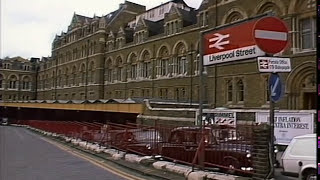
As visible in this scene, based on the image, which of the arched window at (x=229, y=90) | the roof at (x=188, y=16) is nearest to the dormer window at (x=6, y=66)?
the roof at (x=188, y=16)

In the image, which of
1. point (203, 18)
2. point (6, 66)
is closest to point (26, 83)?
point (6, 66)

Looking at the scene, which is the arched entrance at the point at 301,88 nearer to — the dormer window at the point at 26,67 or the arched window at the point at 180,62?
the arched window at the point at 180,62

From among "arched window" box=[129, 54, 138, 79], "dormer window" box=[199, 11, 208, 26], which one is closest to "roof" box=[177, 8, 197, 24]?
"dormer window" box=[199, 11, 208, 26]

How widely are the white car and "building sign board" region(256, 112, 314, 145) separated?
20.1 ft

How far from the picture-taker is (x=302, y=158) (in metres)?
11.0

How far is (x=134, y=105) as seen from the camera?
1577 inches

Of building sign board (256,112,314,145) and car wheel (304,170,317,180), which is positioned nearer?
car wheel (304,170,317,180)

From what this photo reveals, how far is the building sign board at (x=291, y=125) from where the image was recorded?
1720 centimetres

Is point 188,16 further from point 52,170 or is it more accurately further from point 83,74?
point 52,170

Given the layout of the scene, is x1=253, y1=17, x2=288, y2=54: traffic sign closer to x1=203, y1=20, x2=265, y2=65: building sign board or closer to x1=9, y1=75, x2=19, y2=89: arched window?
x1=203, y1=20, x2=265, y2=65: building sign board

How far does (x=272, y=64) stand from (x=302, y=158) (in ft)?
13.0

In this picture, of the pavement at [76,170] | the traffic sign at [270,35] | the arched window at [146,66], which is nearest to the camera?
the traffic sign at [270,35]

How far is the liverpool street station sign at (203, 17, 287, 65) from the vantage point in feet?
28.7

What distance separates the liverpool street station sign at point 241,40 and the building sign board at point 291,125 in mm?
8234
